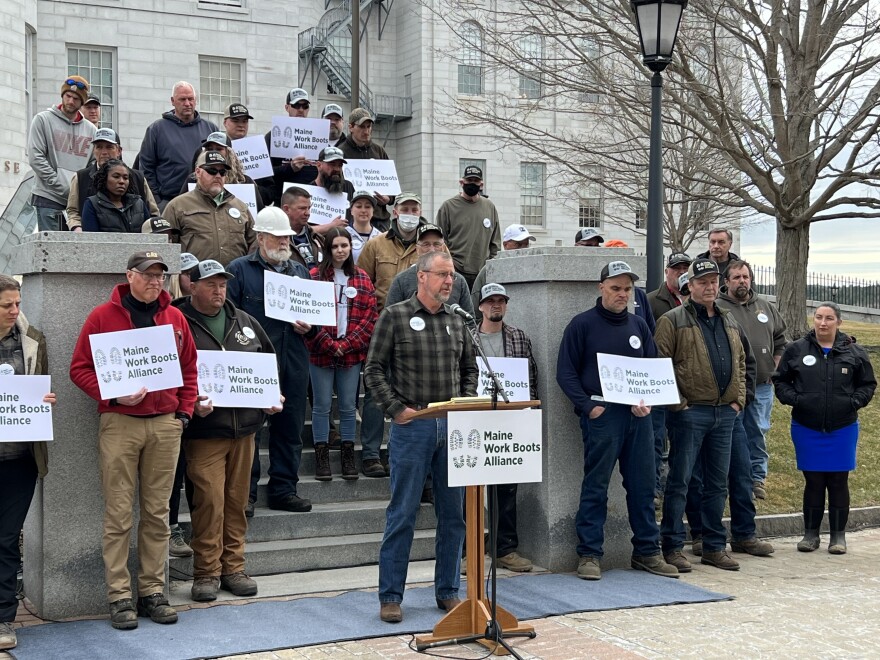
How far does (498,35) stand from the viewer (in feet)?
63.4

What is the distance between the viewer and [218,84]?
32.7 m

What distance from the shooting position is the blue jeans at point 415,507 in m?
7.55

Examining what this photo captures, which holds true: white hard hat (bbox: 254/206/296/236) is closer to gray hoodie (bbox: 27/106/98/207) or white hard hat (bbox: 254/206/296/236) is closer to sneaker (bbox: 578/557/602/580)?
gray hoodie (bbox: 27/106/98/207)

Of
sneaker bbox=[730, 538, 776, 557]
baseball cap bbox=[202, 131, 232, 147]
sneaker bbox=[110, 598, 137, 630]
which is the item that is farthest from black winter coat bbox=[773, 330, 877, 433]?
sneaker bbox=[110, 598, 137, 630]

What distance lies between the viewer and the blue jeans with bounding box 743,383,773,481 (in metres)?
11.0

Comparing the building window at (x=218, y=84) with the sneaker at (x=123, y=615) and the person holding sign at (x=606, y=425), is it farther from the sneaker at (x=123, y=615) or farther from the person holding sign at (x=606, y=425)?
the sneaker at (x=123, y=615)

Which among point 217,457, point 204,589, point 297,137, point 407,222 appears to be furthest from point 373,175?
point 204,589

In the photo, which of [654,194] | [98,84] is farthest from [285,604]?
[98,84]

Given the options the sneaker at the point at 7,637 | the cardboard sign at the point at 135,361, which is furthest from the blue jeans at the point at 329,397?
the sneaker at the point at 7,637

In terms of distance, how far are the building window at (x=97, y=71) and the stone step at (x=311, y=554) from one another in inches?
981

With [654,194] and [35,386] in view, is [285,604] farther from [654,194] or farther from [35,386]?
[654,194]

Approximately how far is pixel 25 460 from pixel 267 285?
253 centimetres

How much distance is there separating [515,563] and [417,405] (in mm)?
2321

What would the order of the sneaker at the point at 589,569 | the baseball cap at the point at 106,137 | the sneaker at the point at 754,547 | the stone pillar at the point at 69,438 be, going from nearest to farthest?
the stone pillar at the point at 69,438, the sneaker at the point at 589,569, the baseball cap at the point at 106,137, the sneaker at the point at 754,547
